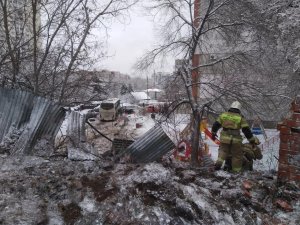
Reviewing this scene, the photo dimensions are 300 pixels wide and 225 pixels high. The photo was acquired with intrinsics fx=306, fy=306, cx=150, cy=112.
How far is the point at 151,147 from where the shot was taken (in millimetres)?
4883

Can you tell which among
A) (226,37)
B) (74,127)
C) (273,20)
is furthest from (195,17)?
(74,127)

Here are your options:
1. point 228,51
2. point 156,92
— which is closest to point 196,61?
point 228,51

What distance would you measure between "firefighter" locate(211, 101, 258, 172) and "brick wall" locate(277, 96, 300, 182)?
72.0 inches

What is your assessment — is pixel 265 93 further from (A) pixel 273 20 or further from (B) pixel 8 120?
(B) pixel 8 120

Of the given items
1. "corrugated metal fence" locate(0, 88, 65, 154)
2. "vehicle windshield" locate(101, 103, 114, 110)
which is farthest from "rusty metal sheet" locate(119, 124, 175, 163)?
"vehicle windshield" locate(101, 103, 114, 110)

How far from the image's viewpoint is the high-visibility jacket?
5.60 m

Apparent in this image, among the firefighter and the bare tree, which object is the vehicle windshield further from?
the firefighter

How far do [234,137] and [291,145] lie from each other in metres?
2.00

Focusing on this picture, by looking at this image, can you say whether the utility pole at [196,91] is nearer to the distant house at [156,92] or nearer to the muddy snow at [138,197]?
the distant house at [156,92]

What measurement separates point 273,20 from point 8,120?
26.3 ft

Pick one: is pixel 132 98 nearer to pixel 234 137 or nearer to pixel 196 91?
pixel 196 91

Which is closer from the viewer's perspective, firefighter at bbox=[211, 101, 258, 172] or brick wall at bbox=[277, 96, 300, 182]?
brick wall at bbox=[277, 96, 300, 182]

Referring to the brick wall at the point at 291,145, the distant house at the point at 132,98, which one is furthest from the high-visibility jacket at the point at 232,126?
the distant house at the point at 132,98

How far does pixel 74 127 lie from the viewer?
564 centimetres
